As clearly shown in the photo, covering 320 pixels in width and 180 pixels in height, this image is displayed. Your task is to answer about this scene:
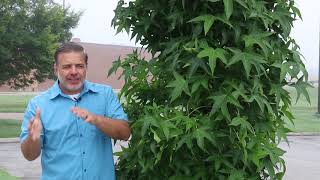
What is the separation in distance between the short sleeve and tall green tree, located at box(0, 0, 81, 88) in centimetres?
1841

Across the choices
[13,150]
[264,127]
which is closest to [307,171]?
[13,150]

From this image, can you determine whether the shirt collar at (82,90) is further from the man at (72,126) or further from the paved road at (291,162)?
the paved road at (291,162)

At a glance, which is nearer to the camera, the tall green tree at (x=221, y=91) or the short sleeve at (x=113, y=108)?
the tall green tree at (x=221, y=91)

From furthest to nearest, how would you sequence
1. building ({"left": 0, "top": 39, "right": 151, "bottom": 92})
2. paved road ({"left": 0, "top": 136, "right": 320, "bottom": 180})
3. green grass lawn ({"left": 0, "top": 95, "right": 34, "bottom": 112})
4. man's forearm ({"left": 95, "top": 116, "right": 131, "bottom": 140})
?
building ({"left": 0, "top": 39, "right": 151, "bottom": 92}), green grass lawn ({"left": 0, "top": 95, "right": 34, "bottom": 112}), paved road ({"left": 0, "top": 136, "right": 320, "bottom": 180}), man's forearm ({"left": 95, "top": 116, "right": 131, "bottom": 140})

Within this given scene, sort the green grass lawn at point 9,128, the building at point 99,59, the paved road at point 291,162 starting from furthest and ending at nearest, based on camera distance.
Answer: the building at point 99,59, the green grass lawn at point 9,128, the paved road at point 291,162

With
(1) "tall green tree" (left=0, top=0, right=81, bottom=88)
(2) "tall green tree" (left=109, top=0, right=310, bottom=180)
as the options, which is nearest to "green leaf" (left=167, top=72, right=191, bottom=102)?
(2) "tall green tree" (left=109, top=0, right=310, bottom=180)

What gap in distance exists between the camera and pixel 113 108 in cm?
280

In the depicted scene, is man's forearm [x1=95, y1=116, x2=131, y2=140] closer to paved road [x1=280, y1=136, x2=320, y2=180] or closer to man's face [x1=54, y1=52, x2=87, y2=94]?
man's face [x1=54, y1=52, x2=87, y2=94]

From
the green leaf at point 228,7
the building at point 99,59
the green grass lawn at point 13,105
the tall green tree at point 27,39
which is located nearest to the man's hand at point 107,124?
the green leaf at point 228,7

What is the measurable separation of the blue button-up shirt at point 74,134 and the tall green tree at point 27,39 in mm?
18380

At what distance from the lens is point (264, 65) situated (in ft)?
8.53

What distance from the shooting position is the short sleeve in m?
2.78

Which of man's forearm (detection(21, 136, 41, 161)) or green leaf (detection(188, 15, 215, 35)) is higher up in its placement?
green leaf (detection(188, 15, 215, 35))

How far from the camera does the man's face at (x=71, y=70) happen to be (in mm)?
2688
